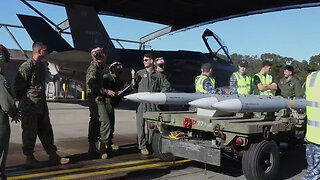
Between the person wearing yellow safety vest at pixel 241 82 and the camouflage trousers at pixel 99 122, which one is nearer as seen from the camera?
the camouflage trousers at pixel 99 122

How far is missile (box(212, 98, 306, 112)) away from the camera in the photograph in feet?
15.4

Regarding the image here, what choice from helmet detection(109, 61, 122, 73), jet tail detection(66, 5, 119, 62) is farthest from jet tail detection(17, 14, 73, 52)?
helmet detection(109, 61, 122, 73)

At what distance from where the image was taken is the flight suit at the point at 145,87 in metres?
6.32

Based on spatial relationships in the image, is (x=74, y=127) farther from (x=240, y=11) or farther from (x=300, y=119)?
(x=240, y=11)

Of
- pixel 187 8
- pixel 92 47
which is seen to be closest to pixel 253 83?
pixel 92 47

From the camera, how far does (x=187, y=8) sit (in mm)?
26531

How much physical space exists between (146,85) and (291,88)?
365 centimetres

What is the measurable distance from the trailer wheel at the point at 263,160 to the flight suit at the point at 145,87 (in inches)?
93.4

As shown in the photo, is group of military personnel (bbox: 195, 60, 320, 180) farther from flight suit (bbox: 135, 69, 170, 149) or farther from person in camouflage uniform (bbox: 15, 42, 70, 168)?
person in camouflage uniform (bbox: 15, 42, 70, 168)

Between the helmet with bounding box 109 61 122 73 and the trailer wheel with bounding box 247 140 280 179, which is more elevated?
the helmet with bounding box 109 61 122 73

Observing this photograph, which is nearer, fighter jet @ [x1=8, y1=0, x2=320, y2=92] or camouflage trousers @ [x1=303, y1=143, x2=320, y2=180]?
camouflage trousers @ [x1=303, y1=143, x2=320, y2=180]

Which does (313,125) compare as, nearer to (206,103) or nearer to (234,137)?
(234,137)

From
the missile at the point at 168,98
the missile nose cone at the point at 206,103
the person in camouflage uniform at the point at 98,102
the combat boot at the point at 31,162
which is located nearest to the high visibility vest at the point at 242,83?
the missile at the point at 168,98

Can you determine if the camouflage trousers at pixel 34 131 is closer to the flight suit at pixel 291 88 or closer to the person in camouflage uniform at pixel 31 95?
the person in camouflage uniform at pixel 31 95
